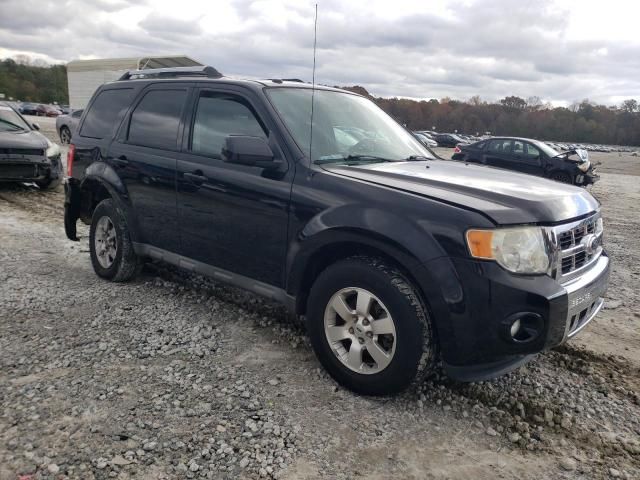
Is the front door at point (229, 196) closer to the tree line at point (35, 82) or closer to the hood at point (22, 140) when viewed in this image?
the hood at point (22, 140)

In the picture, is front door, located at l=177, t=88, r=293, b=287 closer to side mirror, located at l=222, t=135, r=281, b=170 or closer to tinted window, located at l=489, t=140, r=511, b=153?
side mirror, located at l=222, t=135, r=281, b=170

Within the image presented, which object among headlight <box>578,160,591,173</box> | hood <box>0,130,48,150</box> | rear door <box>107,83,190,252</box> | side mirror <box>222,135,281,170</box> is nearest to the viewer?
side mirror <box>222,135,281,170</box>

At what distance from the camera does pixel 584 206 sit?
123 inches

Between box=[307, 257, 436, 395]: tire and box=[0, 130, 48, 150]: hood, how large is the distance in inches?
308

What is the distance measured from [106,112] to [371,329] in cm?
353

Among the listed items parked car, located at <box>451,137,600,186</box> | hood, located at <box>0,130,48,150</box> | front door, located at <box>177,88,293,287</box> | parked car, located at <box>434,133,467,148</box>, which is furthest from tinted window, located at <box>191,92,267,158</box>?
parked car, located at <box>434,133,467,148</box>

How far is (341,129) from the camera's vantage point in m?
3.82

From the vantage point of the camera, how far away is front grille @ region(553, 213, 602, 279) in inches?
109

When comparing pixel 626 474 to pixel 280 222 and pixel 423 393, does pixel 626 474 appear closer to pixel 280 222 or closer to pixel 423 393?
pixel 423 393

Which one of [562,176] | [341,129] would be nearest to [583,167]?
[562,176]

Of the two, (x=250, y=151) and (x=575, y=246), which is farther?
(x=250, y=151)

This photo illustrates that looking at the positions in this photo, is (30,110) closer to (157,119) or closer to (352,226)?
(157,119)

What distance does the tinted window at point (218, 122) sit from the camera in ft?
12.1

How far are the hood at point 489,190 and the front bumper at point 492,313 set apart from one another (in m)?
0.31
